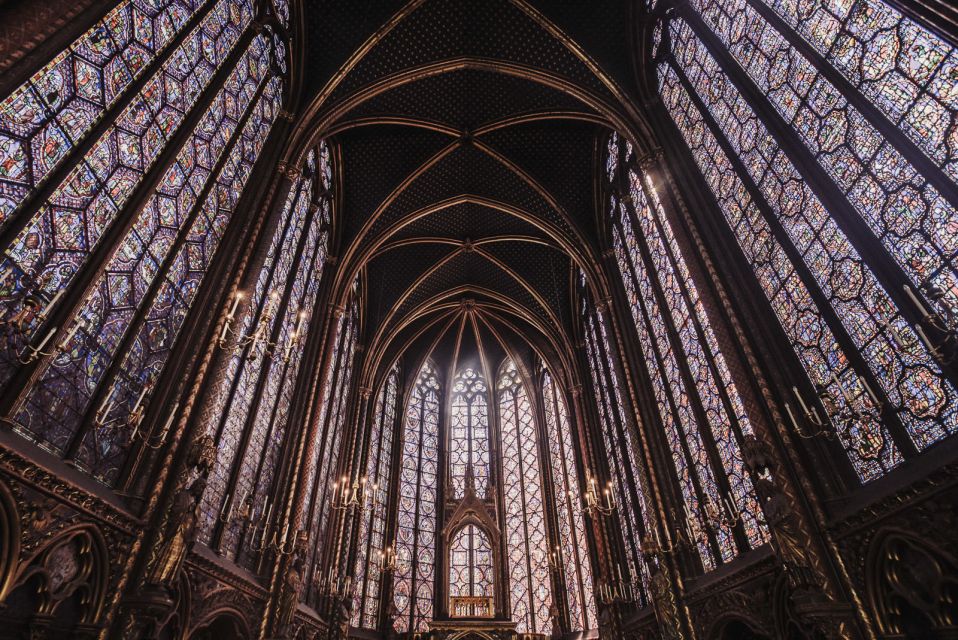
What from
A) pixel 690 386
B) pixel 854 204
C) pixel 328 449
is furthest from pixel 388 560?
pixel 854 204

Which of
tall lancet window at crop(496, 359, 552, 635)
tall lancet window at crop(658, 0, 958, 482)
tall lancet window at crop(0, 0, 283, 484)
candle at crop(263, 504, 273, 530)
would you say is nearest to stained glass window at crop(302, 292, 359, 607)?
candle at crop(263, 504, 273, 530)

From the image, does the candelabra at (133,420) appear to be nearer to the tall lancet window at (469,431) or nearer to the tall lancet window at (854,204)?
the tall lancet window at (854,204)

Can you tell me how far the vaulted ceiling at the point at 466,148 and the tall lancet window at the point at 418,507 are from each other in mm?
2531

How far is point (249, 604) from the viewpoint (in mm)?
9977

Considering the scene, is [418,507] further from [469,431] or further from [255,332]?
[255,332]

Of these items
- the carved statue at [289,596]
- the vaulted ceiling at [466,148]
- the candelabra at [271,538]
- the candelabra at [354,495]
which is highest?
the vaulted ceiling at [466,148]

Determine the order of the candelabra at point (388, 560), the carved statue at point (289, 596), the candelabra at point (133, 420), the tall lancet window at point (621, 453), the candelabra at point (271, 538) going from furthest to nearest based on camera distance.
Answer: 1. the candelabra at point (388, 560)
2. the tall lancet window at point (621, 453)
3. the candelabra at point (271, 538)
4. the carved statue at point (289, 596)
5. the candelabra at point (133, 420)

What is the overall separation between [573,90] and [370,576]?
18060mm

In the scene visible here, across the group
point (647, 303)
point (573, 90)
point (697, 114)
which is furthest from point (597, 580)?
point (573, 90)

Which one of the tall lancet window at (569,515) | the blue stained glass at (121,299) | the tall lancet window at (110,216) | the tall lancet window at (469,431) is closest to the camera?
the tall lancet window at (110,216)

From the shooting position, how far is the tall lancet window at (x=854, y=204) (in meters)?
5.63

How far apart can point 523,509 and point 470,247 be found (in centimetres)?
1156

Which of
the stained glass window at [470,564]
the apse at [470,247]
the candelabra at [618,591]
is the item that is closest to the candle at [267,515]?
the apse at [470,247]

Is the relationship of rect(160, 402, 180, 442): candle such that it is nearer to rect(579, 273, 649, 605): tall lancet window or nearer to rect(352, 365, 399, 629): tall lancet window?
rect(579, 273, 649, 605): tall lancet window
